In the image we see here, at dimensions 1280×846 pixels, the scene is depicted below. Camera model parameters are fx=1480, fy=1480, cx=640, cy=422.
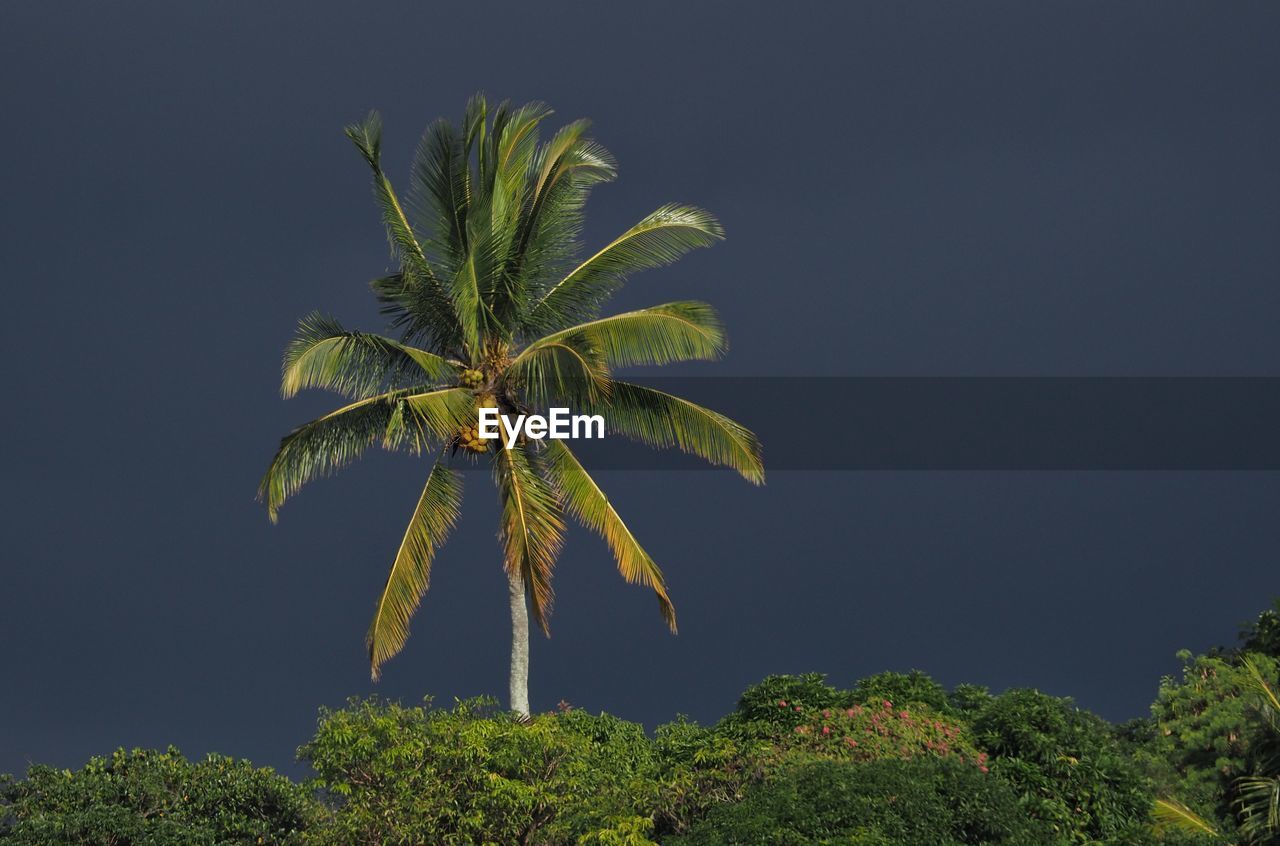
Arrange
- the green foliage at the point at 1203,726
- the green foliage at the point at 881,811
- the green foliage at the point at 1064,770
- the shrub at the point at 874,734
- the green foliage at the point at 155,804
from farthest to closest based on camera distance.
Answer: the green foliage at the point at 1203,726 → the green foliage at the point at 155,804 → the shrub at the point at 874,734 → the green foliage at the point at 1064,770 → the green foliage at the point at 881,811

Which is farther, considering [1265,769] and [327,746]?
[1265,769]

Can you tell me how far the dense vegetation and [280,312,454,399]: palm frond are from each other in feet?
19.0

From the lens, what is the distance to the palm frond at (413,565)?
2189 cm

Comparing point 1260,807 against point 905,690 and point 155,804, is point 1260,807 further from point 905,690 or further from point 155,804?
point 155,804

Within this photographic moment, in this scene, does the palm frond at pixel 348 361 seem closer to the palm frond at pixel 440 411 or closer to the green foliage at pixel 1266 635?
the palm frond at pixel 440 411

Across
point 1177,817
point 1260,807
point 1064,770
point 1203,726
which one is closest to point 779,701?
point 1064,770

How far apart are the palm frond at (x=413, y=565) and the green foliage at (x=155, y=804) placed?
2414 mm

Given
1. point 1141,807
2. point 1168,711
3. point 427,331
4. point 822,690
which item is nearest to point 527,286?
point 427,331

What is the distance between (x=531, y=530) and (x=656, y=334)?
12.3ft

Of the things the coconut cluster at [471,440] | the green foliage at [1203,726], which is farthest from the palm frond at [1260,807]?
the coconut cluster at [471,440]

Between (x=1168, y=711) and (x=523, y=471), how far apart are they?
575 inches

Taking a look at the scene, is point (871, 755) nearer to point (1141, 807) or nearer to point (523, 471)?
point (1141, 807)

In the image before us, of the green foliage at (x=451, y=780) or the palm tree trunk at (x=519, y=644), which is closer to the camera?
the green foliage at (x=451, y=780)

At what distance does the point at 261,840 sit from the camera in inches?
845
